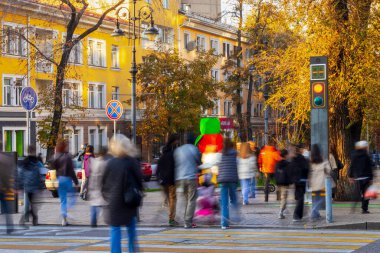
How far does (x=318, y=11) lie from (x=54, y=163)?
8.85 metres

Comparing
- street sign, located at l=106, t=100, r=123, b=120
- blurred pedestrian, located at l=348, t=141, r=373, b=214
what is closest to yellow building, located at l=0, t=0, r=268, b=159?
street sign, located at l=106, t=100, r=123, b=120

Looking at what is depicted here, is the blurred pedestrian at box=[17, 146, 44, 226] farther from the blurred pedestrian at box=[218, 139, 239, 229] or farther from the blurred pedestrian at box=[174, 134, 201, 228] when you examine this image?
the blurred pedestrian at box=[218, 139, 239, 229]

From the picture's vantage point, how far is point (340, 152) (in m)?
24.7

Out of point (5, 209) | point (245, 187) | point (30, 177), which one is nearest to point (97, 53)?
point (245, 187)

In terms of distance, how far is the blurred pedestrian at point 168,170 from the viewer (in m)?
17.9

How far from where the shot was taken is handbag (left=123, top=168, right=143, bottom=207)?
1106 centimetres

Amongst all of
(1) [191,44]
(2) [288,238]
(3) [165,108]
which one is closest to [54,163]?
(2) [288,238]

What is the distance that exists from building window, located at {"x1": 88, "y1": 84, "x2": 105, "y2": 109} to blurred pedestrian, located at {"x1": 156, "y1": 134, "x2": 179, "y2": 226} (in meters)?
42.3

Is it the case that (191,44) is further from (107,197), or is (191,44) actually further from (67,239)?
(107,197)

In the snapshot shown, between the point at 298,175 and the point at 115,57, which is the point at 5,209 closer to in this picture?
the point at 298,175

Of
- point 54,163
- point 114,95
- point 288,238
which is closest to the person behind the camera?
point 288,238

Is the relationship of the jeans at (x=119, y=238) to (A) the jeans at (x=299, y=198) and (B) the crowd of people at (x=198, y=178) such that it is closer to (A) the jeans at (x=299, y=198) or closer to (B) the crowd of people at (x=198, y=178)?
(B) the crowd of people at (x=198, y=178)

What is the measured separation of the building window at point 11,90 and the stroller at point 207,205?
33220 mm

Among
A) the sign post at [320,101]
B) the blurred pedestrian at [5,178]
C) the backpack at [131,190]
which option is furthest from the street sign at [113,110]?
the backpack at [131,190]
